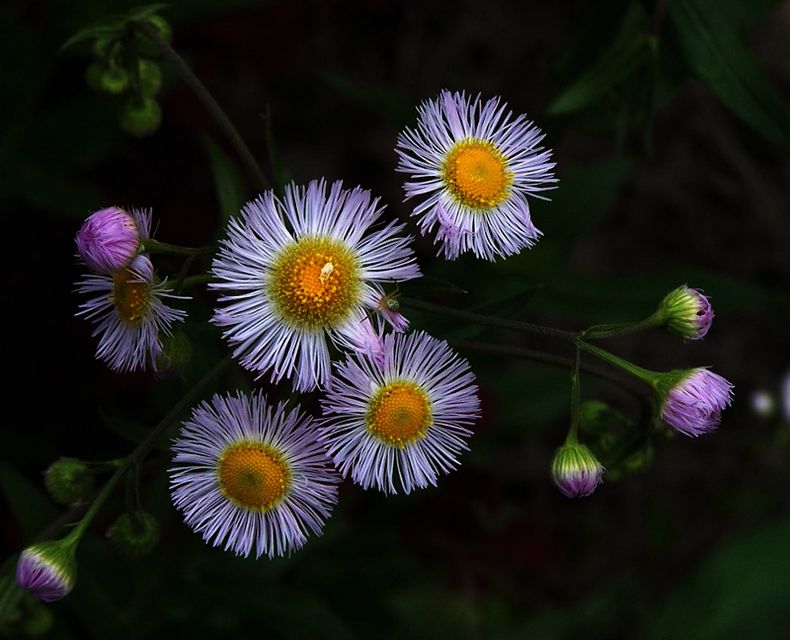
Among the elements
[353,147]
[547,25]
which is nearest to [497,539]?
[353,147]

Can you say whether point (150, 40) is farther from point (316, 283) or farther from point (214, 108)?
point (316, 283)

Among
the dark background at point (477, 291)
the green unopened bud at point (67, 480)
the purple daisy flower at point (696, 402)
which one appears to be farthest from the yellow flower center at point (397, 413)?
the green unopened bud at point (67, 480)

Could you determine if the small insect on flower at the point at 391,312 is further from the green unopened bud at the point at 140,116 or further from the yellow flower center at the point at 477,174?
the green unopened bud at the point at 140,116

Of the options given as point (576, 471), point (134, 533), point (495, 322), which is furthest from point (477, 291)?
point (134, 533)

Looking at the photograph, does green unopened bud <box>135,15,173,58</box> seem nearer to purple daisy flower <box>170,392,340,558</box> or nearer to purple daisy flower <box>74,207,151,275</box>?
purple daisy flower <box>74,207,151,275</box>

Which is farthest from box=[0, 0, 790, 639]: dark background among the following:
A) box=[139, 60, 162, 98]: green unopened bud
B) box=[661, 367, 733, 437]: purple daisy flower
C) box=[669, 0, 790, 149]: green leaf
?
box=[661, 367, 733, 437]: purple daisy flower

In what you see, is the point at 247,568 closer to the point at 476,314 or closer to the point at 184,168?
the point at 476,314
